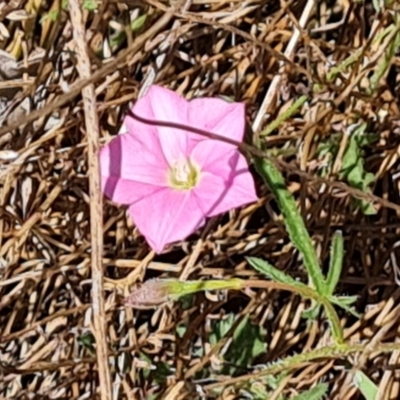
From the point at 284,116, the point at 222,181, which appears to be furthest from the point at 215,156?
the point at 284,116

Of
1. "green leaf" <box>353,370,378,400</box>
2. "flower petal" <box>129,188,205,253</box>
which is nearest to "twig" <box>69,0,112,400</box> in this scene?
"flower petal" <box>129,188,205,253</box>

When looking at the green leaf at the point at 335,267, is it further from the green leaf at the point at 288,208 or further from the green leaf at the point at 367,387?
the green leaf at the point at 367,387

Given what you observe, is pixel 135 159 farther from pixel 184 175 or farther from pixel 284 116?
pixel 284 116

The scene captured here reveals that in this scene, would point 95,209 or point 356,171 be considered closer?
point 95,209

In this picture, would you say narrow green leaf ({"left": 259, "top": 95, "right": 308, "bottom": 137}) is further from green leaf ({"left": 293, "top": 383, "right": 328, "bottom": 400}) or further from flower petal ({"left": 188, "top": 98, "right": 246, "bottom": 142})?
green leaf ({"left": 293, "top": 383, "right": 328, "bottom": 400})

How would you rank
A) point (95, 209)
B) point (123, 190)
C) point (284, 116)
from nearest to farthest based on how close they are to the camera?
point (95, 209) < point (123, 190) < point (284, 116)

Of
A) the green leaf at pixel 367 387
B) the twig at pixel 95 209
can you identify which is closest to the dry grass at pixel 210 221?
the green leaf at pixel 367 387
